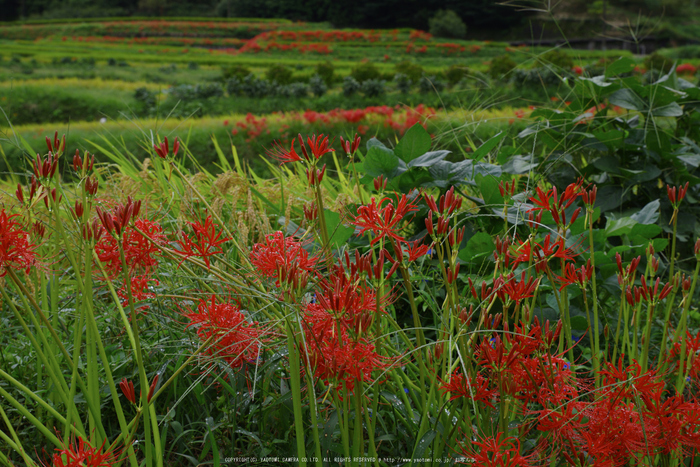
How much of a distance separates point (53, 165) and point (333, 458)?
71 cm

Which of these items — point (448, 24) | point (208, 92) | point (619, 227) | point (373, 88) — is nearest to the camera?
point (619, 227)

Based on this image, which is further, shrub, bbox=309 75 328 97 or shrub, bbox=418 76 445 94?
shrub, bbox=309 75 328 97

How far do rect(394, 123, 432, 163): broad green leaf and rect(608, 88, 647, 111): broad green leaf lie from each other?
1183mm

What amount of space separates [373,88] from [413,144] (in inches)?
383

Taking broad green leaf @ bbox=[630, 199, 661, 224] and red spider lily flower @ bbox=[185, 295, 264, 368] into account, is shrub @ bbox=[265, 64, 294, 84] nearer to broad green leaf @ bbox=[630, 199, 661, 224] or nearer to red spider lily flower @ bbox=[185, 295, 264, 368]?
broad green leaf @ bbox=[630, 199, 661, 224]

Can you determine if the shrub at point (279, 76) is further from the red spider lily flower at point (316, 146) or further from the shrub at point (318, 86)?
the red spider lily flower at point (316, 146)

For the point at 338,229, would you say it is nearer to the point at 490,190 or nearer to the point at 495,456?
the point at 490,190

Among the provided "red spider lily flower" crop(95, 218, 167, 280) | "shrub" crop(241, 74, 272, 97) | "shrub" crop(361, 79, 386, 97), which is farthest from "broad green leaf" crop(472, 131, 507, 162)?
"shrub" crop(241, 74, 272, 97)

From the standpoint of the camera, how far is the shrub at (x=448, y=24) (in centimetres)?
3141

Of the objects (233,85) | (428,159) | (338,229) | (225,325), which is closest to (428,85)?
(233,85)

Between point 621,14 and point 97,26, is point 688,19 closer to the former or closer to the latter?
point 621,14

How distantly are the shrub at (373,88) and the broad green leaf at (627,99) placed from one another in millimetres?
8876

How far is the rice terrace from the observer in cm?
72

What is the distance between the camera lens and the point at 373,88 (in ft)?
35.7
